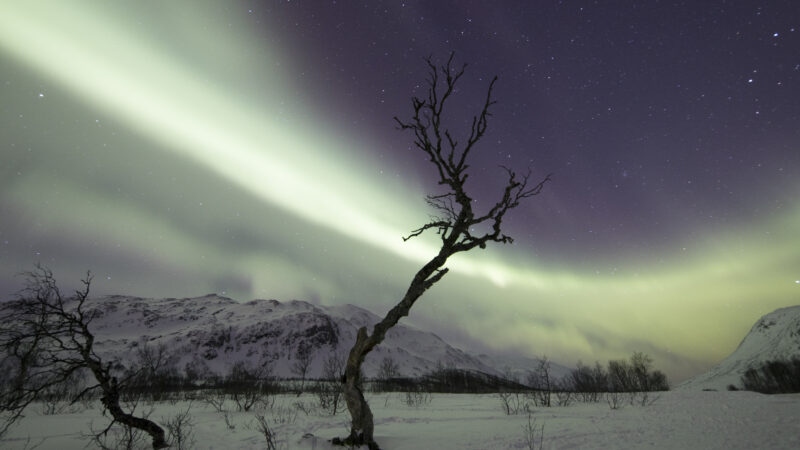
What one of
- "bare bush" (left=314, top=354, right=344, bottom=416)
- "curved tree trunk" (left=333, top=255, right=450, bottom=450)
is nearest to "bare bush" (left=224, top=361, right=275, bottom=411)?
"bare bush" (left=314, top=354, right=344, bottom=416)

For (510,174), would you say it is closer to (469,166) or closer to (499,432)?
(469,166)

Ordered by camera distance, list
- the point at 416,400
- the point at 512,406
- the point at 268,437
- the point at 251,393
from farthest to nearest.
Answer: the point at 251,393 < the point at 416,400 < the point at 512,406 < the point at 268,437

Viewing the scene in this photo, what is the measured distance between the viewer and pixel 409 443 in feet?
27.3

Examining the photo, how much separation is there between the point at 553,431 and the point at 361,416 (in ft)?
16.5

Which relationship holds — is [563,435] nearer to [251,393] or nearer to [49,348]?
[49,348]

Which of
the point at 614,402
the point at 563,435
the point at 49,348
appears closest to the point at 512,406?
the point at 614,402

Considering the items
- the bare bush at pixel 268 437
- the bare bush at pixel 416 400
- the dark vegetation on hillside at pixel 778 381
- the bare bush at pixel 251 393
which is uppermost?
the dark vegetation on hillside at pixel 778 381

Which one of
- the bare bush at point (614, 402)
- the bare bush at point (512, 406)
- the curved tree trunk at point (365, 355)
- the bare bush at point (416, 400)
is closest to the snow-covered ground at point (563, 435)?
the curved tree trunk at point (365, 355)

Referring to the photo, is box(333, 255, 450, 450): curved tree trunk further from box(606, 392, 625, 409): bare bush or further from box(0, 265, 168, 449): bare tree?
box(606, 392, 625, 409): bare bush

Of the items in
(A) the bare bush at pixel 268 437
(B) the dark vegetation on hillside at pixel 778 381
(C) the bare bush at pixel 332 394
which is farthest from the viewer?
(B) the dark vegetation on hillside at pixel 778 381

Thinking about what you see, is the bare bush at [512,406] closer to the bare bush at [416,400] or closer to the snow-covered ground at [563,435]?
the snow-covered ground at [563,435]

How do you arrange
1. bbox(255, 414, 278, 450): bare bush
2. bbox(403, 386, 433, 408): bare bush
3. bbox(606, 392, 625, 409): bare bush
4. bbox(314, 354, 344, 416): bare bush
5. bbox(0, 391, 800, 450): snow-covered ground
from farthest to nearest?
bbox(403, 386, 433, 408): bare bush → bbox(314, 354, 344, 416): bare bush → bbox(606, 392, 625, 409): bare bush → bbox(255, 414, 278, 450): bare bush → bbox(0, 391, 800, 450): snow-covered ground

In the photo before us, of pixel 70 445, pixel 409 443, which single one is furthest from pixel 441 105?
pixel 70 445

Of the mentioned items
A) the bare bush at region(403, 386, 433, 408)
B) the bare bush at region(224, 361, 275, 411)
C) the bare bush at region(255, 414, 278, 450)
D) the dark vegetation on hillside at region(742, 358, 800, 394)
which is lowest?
the bare bush at region(224, 361, 275, 411)
